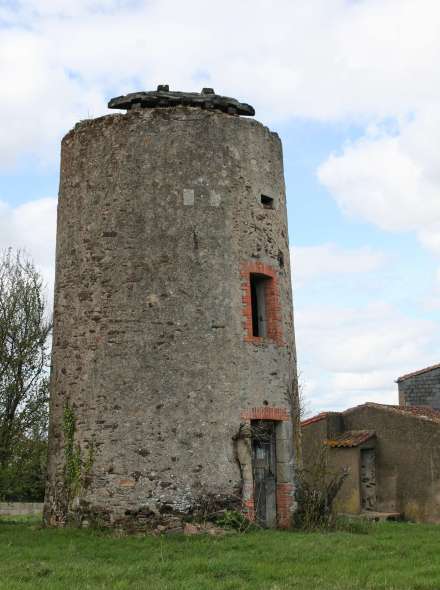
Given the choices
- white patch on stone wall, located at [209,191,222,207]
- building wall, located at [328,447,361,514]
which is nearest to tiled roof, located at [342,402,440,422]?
building wall, located at [328,447,361,514]

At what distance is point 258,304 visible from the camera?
15.6 meters

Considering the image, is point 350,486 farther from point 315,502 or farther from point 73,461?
point 73,461

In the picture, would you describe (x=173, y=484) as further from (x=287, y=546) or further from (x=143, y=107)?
(x=143, y=107)

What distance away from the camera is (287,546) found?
1191 cm

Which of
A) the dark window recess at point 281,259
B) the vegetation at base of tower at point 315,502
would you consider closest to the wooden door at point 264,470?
the vegetation at base of tower at point 315,502

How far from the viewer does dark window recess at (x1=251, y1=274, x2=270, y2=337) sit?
15.5 m

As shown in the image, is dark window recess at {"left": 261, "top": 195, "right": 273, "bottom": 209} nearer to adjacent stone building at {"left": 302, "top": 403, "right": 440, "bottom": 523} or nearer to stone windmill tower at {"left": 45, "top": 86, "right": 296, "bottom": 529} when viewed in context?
stone windmill tower at {"left": 45, "top": 86, "right": 296, "bottom": 529}

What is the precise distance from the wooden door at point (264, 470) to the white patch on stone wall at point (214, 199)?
13.5ft

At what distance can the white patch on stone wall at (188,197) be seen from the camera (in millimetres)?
14781

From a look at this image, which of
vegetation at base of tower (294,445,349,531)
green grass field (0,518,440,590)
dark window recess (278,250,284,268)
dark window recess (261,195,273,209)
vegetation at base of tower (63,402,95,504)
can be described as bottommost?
green grass field (0,518,440,590)

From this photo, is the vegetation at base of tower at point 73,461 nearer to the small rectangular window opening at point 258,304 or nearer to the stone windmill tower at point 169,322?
the stone windmill tower at point 169,322

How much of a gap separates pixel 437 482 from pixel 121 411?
9.63 m

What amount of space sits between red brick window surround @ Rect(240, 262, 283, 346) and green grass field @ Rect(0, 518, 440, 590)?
3720 millimetres

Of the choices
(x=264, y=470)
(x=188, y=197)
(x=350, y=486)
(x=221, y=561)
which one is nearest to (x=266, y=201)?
(x=188, y=197)
